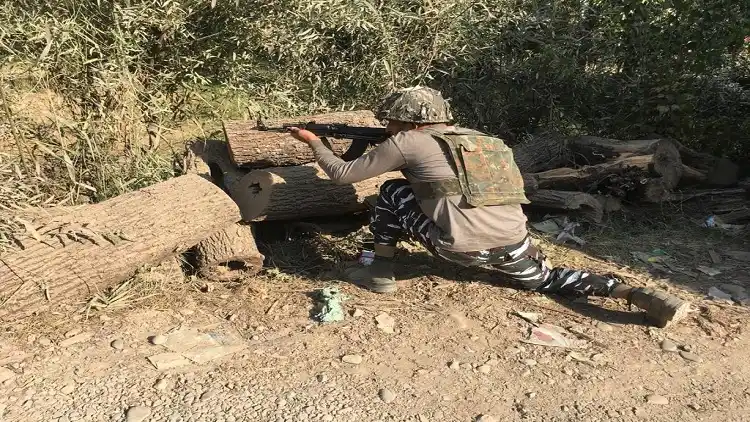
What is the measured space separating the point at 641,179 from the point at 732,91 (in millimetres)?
2185

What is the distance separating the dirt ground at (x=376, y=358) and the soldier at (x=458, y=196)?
0.54ft

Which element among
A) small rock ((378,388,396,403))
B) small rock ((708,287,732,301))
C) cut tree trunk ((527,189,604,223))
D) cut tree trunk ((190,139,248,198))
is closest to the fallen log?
cut tree trunk ((527,189,604,223))

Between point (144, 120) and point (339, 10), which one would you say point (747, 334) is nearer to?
point (339, 10)

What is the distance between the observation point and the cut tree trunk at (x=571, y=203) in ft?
17.6

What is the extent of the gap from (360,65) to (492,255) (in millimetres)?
3166

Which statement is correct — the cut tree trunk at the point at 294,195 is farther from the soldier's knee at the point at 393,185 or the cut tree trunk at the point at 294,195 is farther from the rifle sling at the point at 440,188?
the rifle sling at the point at 440,188

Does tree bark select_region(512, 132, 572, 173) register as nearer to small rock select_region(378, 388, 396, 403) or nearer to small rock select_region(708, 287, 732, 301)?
small rock select_region(708, 287, 732, 301)

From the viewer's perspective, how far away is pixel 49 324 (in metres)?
3.41

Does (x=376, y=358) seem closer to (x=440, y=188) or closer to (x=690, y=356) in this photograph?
(x=440, y=188)

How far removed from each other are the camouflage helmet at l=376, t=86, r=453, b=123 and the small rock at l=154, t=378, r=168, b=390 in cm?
189

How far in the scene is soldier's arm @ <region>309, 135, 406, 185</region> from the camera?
3705 mm

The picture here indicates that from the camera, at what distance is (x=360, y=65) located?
638 cm

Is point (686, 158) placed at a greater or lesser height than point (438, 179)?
lesser

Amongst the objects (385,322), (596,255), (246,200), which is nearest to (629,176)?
(596,255)
